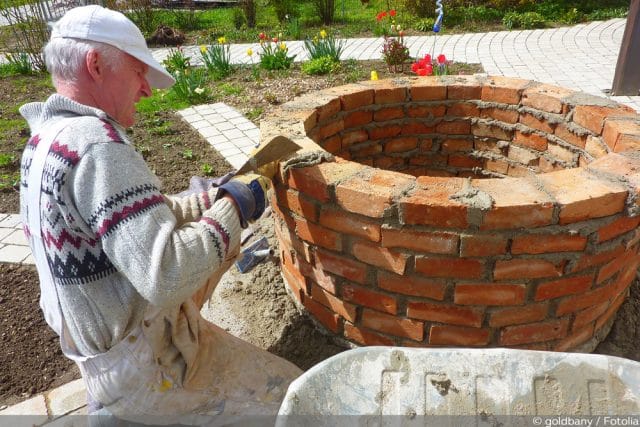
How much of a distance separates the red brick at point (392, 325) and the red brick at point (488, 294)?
0.23 metres

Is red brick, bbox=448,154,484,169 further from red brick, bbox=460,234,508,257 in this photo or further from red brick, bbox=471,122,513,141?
red brick, bbox=460,234,508,257

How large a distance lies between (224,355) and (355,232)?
0.75 m

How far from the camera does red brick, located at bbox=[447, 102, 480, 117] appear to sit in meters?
3.04

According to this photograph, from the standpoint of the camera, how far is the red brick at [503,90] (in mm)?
2846

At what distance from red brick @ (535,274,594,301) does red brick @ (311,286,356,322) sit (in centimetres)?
75

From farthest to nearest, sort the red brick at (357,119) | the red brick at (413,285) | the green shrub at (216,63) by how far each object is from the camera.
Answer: the green shrub at (216,63) < the red brick at (357,119) < the red brick at (413,285)

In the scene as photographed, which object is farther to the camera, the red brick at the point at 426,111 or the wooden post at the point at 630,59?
the wooden post at the point at 630,59

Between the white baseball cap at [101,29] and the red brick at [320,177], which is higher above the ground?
the white baseball cap at [101,29]

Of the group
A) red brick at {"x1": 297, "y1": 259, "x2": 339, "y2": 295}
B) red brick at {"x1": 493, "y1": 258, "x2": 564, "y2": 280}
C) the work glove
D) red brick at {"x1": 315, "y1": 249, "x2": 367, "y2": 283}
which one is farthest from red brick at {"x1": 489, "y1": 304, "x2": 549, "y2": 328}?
the work glove

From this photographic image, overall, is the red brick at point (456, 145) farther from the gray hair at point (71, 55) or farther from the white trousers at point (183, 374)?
the gray hair at point (71, 55)

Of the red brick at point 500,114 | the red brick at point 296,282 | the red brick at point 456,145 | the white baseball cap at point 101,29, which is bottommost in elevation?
the red brick at point 296,282

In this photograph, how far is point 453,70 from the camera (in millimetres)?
6574

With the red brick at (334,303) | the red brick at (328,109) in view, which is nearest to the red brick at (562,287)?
the red brick at (334,303)

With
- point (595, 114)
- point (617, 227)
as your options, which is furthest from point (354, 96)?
point (617, 227)
